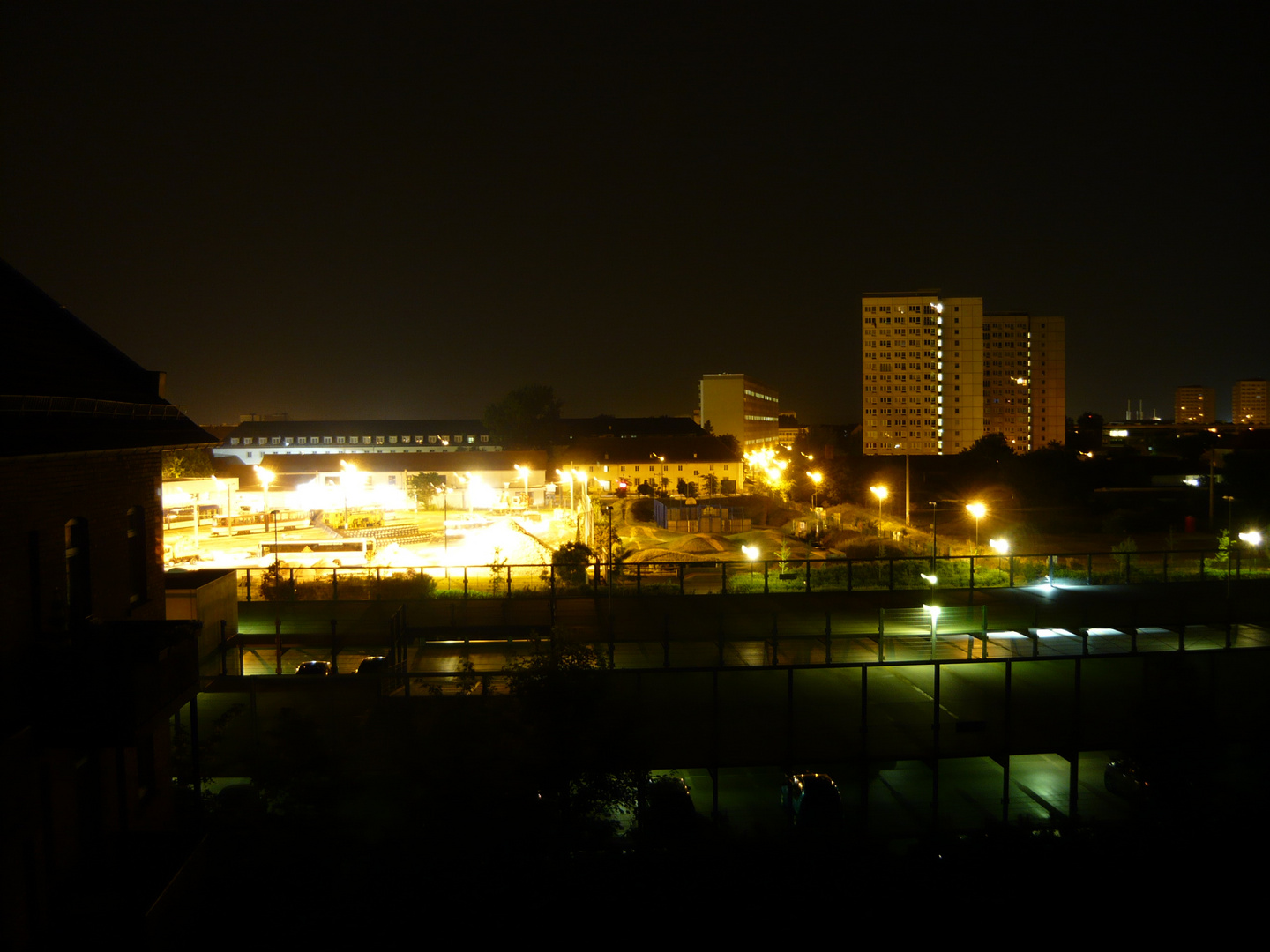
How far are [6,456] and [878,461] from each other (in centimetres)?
6550

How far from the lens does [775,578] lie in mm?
17000

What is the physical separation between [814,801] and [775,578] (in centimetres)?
799

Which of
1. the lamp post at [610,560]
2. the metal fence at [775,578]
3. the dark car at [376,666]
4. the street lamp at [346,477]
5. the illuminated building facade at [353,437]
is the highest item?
the illuminated building facade at [353,437]

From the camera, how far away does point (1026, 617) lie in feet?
40.0

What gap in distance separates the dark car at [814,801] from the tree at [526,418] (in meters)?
61.3

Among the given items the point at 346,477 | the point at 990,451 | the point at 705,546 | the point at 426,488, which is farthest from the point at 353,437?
the point at 705,546

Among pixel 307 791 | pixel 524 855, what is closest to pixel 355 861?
pixel 307 791

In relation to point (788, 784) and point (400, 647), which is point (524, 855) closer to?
point (788, 784)

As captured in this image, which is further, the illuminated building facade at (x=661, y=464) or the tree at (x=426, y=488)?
the illuminated building facade at (x=661, y=464)

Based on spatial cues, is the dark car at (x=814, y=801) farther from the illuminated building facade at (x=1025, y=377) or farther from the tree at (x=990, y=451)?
the illuminated building facade at (x=1025, y=377)

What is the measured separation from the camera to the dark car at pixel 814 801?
9125mm

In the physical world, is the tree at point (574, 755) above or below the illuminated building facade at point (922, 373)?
below

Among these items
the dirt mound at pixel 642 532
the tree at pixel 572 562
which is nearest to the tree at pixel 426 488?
the dirt mound at pixel 642 532

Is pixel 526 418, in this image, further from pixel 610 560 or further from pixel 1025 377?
pixel 1025 377
